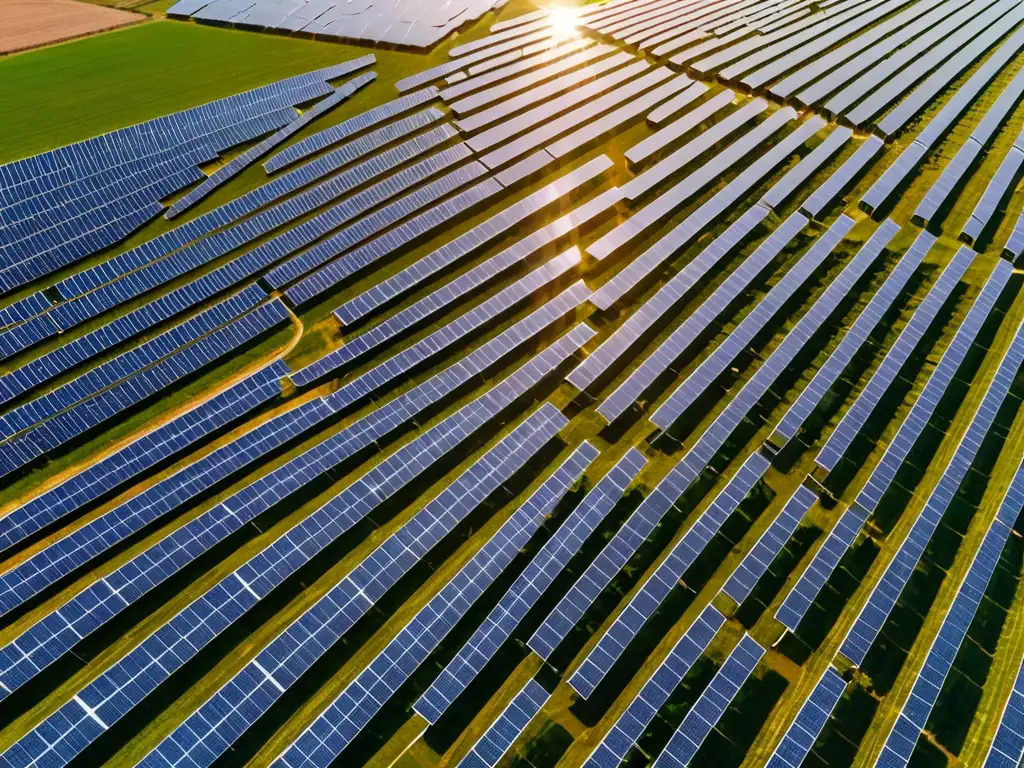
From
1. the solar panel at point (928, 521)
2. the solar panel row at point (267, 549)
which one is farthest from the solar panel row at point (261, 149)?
the solar panel at point (928, 521)

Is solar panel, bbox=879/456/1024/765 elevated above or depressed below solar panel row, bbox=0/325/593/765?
below

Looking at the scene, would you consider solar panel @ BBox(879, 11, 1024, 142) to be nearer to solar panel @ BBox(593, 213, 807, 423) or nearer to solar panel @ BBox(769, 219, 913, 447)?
solar panel @ BBox(769, 219, 913, 447)

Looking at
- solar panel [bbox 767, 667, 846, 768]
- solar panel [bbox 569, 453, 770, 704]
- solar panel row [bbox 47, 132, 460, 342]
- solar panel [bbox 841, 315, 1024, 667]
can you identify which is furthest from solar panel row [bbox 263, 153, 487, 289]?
solar panel [bbox 841, 315, 1024, 667]

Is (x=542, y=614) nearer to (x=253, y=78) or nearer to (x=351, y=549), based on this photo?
(x=351, y=549)

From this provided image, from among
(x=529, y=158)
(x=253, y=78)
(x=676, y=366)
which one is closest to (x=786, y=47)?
(x=529, y=158)

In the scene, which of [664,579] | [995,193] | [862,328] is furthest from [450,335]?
[995,193]

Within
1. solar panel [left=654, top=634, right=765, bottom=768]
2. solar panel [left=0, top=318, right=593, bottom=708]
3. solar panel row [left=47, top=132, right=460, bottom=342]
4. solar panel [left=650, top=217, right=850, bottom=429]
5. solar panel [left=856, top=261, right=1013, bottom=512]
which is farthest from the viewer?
solar panel row [left=47, top=132, right=460, bottom=342]

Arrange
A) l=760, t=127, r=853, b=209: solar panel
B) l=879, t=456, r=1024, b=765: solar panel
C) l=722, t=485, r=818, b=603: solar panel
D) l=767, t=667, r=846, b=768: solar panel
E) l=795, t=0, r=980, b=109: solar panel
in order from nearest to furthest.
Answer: l=767, t=667, r=846, b=768: solar panel
l=879, t=456, r=1024, b=765: solar panel
l=722, t=485, r=818, b=603: solar panel
l=760, t=127, r=853, b=209: solar panel
l=795, t=0, r=980, b=109: solar panel

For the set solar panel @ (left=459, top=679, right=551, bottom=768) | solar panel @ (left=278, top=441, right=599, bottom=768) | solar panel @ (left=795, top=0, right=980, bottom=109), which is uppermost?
solar panel @ (left=795, top=0, right=980, bottom=109)
